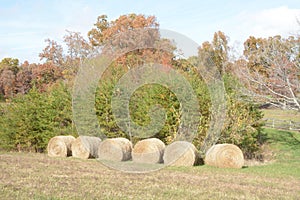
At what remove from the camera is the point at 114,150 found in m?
13.6

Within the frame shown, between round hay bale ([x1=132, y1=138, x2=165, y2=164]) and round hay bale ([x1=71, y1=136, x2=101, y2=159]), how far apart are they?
171 cm

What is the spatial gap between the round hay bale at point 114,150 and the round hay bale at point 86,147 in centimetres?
56

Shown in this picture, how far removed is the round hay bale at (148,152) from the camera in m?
13.2

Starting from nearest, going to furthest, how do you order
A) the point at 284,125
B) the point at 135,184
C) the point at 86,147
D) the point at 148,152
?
the point at 135,184, the point at 148,152, the point at 86,147, the point at 284,125

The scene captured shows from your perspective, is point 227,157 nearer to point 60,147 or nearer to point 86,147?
point 86,147

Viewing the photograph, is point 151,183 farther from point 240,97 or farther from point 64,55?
point 64,55

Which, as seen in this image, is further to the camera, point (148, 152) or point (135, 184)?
point (148, 152)

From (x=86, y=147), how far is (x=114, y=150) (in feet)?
5.48

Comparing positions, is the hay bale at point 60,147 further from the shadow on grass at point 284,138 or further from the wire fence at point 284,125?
the wire fence at point 284,125

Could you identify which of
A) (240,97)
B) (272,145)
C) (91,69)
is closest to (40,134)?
(91,69)

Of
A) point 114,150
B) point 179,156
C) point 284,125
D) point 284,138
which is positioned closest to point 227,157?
point 179,156

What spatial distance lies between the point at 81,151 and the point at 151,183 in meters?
7.01

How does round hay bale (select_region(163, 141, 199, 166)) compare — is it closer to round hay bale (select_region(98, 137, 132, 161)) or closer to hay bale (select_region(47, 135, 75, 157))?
round hay bale (select_region(98, 137, 132, 161))

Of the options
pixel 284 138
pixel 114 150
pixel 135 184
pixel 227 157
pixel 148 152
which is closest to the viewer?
pixel 135 184
